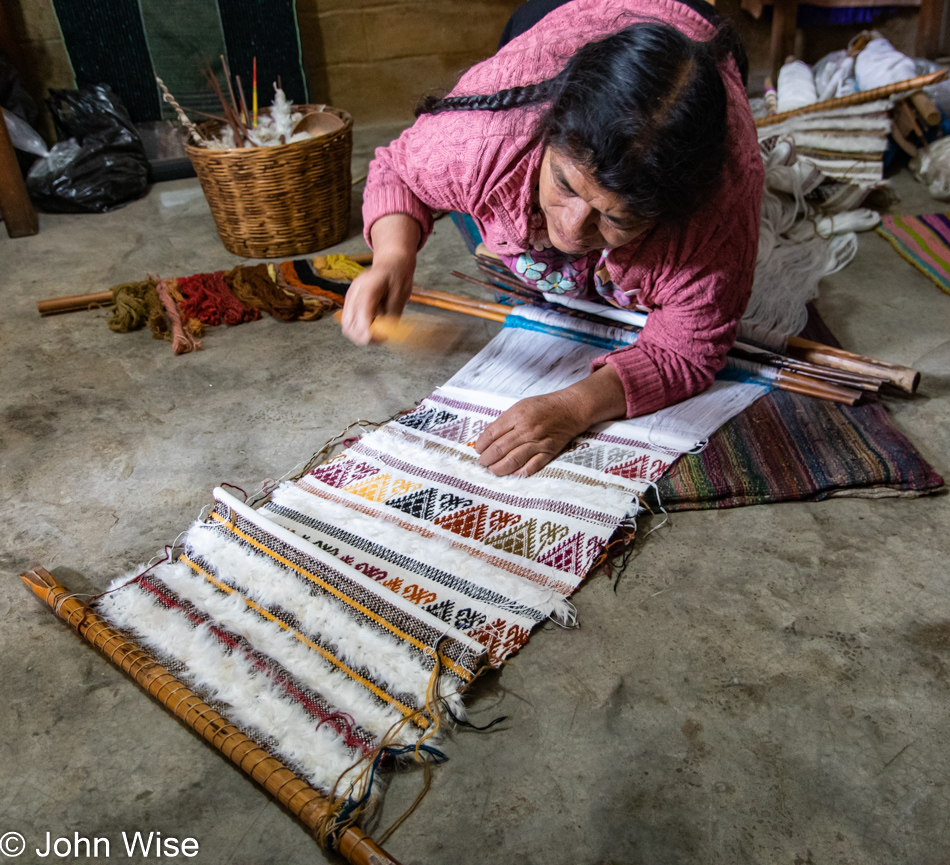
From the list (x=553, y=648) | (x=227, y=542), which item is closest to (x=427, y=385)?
(x=227, y=542)

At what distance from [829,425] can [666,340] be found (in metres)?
0.39

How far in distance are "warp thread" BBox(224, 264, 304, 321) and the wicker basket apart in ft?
0.74

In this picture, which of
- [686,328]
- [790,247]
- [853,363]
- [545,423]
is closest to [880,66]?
[790,247]

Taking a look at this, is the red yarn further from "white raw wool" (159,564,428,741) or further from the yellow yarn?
"white raw wool" (159,564,428,741)

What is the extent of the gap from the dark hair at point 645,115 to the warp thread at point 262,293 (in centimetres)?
117

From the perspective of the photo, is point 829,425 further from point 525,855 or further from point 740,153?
point 525,855

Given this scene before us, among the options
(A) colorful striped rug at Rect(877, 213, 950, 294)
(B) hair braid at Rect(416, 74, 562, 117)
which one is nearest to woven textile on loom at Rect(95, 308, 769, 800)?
(B) hair braid at Rect(416, 74, 562, 117)

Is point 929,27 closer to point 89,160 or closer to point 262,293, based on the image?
point 262,293

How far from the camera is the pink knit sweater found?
1456 mm

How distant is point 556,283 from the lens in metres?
1.93

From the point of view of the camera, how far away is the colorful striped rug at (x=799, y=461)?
148cm

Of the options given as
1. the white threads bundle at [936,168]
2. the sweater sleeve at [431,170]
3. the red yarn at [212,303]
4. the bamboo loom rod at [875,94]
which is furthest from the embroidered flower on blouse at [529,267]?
the white threads bundle at [936,168]

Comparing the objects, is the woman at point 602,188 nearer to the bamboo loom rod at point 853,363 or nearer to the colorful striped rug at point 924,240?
the bamboo loom rod at point 853,363

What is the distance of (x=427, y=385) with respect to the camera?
192 centimetres
